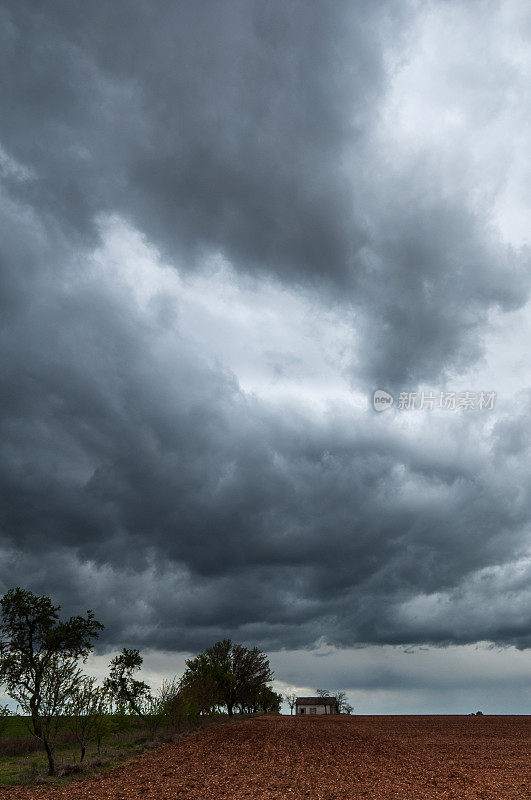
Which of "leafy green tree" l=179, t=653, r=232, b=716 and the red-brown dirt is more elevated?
"leafy green tree" l=179, t=653, r=232, b=716

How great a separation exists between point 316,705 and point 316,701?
2139mm

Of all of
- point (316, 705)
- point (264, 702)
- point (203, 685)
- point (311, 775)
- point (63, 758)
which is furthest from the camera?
point (316, 705)

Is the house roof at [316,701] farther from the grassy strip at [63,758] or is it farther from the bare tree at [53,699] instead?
the bare tree at [53,699]

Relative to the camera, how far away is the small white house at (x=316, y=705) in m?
180

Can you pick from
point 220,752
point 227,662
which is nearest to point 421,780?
point 220,752

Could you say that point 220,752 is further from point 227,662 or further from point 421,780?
point 227,662

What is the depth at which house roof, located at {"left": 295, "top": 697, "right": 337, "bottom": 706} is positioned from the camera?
182 metres

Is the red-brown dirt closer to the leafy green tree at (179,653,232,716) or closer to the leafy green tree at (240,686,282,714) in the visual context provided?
the leafy green tree at (179,653,232,716)

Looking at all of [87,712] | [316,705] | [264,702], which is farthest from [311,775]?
[316,705]

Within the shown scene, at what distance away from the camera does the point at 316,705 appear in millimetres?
181750

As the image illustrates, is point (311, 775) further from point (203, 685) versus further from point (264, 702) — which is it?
point (264, 702)

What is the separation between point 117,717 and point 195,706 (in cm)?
2770

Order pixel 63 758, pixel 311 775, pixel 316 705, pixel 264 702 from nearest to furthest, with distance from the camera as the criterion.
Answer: pixel 311 775 < pixel 63 758 < pixel 264 702 < pixel 316 705

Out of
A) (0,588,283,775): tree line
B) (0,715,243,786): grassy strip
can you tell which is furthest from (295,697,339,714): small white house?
(0,715,243,786): grassy strip
